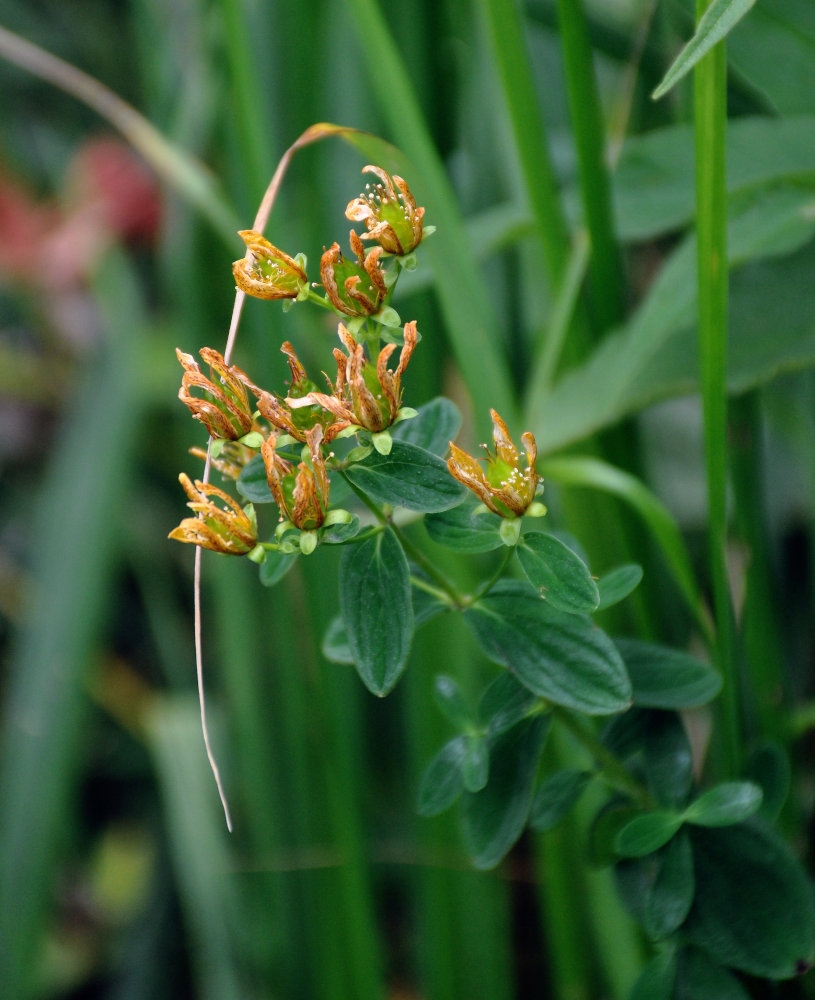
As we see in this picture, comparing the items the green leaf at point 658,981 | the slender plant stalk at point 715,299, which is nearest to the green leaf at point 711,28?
the slender plant stalk at point 715,299

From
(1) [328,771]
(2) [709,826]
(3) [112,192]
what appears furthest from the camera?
(3) [112,192]

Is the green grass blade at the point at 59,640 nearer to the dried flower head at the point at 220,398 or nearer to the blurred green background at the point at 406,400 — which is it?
the blurred green background at the point at 406,400

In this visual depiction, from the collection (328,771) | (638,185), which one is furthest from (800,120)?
(328,771)

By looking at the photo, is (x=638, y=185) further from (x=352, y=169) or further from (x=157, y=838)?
(x=157, y=838)

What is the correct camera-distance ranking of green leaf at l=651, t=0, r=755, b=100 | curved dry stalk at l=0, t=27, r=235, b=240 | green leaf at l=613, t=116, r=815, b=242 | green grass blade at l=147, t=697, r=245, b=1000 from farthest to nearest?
green grass blade at l=147, t=697, r=245, b=1000 → curved dry stalk at l=0, t=27, r=235, b=240 → green leaf at l=613, t=116, r=815, b=242 → green leaf at l=651, t=0, r=755, b=100

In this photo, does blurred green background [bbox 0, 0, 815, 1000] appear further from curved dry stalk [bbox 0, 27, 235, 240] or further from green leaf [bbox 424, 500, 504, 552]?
green leaf [bbox 424, 500, 504, 552]

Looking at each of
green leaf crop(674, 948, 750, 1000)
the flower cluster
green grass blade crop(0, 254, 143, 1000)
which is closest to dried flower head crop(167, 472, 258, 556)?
the flower cluster
